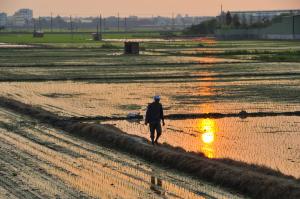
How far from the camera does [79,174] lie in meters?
14.1

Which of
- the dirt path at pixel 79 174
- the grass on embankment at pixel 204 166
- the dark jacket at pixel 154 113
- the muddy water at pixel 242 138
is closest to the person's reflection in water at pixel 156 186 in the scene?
the dirt path at pixel 79 174

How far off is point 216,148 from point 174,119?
5.20 metres

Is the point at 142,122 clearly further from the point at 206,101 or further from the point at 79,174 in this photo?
the point at 79,174

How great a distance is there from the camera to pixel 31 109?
24.1m

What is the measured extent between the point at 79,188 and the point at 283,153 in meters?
4.65

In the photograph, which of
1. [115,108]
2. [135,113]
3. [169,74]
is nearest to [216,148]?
[135,113]

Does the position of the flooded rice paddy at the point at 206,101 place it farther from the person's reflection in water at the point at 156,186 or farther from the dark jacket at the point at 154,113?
the person's reflection in water at the point at 156,186

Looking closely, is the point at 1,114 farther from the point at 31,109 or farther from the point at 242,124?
the point at 242,124

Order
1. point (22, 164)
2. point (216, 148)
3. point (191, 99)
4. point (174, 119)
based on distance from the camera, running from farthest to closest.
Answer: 1. point (191, 99)
2. point (174, 119)
3. point (216, 148)
4. point (22, 164)

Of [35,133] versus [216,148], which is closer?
[216,148]

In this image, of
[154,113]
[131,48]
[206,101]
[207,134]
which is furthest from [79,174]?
[131,48]

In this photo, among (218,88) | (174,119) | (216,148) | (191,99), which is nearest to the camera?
(216,148)

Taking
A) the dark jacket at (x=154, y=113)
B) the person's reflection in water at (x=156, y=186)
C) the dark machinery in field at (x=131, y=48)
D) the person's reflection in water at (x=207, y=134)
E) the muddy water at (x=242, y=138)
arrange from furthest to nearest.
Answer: the dark machinery in field at (x=131, y=48) < the dark jacket at (x=154, y=113) < the person's reflection in water at (x=207, y=134) < the muddy water at (x=242, y=138) < the person's reflection in water at (x=156, y=186)

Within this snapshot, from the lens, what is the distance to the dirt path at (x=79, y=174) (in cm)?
1247
